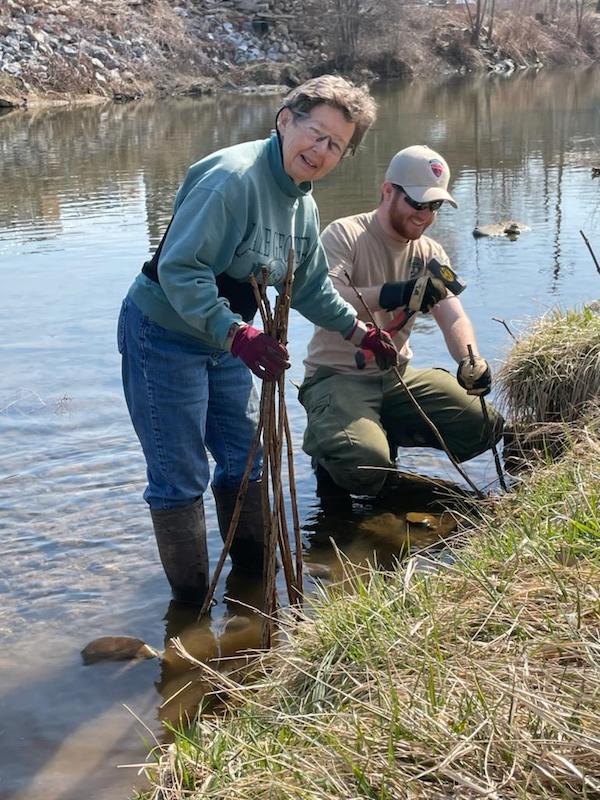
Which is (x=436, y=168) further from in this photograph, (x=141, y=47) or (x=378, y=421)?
(x=141, y=47)

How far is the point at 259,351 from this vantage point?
3199 mm

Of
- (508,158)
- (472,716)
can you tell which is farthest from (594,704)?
(508,158)

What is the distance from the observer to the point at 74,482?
5.42 meters

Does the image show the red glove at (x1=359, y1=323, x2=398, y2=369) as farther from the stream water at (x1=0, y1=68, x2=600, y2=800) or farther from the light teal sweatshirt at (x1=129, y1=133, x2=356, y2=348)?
the stream water at (x1=0, y1=68, x2=600, y2=800)

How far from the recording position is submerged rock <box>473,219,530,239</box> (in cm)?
1095

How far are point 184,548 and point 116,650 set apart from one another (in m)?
0.44

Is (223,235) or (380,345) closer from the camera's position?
(223,235)

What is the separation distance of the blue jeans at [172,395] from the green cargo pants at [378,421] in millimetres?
963

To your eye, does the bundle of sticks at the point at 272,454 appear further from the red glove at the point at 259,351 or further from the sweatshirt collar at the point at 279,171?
the sweatshirt collar at the point at 279,171

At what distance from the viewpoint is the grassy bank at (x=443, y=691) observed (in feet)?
6.70

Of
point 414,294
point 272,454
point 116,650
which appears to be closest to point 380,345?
point 414,294

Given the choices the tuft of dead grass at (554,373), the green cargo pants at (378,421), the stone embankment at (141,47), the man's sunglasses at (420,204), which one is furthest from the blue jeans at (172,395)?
the stone embankment at (141,47)

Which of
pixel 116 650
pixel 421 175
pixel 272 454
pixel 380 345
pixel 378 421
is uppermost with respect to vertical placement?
pixel 421 175

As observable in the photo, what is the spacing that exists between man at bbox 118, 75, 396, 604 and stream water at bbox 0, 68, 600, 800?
1.63 ft
